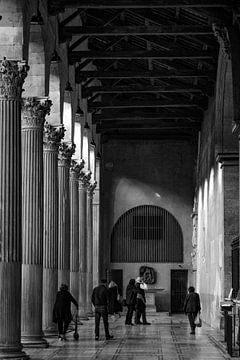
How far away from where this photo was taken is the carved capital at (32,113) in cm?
2248

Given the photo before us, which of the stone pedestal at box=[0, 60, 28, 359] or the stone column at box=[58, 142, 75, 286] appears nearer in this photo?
the stone pedestal at box=[0, 60, 28, 359]

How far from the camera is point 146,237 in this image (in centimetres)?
4844

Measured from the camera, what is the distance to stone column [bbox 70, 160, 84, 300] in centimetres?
3512

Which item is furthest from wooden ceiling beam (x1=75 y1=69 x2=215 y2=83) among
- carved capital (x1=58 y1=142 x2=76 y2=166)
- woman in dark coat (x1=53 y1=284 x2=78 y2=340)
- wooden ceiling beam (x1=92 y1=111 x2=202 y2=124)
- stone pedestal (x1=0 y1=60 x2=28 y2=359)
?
A: stone pedestal (x1=0 y1=60 x2=28 y2=359)

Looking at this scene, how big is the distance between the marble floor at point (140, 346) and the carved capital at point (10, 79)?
17.9 feet

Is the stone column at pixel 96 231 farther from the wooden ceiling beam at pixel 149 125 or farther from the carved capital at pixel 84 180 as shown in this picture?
the carved capital at pixel 84 180

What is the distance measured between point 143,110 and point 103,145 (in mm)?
4174

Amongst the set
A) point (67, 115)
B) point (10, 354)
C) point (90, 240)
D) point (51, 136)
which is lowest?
point (10, 354)

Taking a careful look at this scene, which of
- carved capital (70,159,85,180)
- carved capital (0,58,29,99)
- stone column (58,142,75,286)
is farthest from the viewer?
carved capital (70,159,85,180)

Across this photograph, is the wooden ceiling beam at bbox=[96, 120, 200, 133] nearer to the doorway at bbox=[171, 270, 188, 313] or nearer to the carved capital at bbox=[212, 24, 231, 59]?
the doorway at bbox=[171, 270, 188, 313]

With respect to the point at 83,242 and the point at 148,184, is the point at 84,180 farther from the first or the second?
the point at 148,184

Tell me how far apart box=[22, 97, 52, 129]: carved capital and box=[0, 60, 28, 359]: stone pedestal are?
11.2 feet

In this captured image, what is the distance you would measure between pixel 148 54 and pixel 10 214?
1349 centimetres

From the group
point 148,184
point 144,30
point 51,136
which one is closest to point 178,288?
Result: point 148,184
